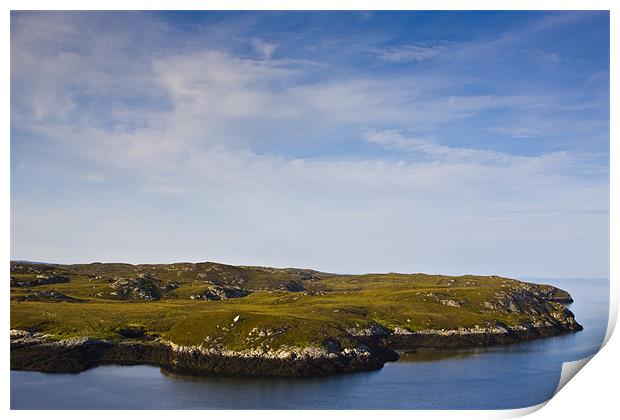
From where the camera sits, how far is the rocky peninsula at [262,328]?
82.6m

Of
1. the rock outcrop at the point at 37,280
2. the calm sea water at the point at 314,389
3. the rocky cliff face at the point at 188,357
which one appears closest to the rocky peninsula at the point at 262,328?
the rocky cliff face at the point at 188,357

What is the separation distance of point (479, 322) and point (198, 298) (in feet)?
282

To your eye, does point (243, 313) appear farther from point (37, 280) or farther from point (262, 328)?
point (37, 280)

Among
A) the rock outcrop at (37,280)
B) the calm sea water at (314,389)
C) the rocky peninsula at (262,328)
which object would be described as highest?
the rock outcrop at (37,280)

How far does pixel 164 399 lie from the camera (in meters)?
64.6

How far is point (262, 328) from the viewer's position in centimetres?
8869

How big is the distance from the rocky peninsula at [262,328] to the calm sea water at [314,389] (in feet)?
15.6

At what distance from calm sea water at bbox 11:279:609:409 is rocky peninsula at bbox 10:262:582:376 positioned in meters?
4.77

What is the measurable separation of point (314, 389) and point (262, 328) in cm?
2127

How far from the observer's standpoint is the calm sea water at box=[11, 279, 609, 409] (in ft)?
208

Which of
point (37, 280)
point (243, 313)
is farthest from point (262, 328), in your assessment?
point (37, 280)

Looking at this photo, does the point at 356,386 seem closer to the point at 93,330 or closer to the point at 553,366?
the point at 553,366

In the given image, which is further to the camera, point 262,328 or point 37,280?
point 37,280

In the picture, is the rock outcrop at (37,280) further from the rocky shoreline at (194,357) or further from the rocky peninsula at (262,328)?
the rocky shoreline at (194,357)
